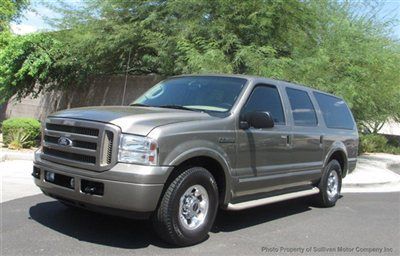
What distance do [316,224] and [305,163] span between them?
0.92 m

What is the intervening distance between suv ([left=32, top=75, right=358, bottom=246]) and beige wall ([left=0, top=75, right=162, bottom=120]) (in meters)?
9.02

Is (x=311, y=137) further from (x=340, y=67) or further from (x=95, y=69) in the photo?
(x=95, y=69)

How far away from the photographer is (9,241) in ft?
18.2

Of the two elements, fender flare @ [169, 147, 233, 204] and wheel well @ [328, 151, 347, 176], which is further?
wheel well @ [328, 151, 347, 176]

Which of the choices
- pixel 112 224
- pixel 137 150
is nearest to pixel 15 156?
pixel 112 224

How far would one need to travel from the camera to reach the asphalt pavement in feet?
18.2

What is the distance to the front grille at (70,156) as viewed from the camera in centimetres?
553

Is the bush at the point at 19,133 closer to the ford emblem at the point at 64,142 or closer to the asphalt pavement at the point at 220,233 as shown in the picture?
the asphalt pavement at the point at 220,233

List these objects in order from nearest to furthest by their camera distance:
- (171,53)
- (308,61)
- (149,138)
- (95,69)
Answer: (149,138)
(308,61)
(171,53)
(95,69)

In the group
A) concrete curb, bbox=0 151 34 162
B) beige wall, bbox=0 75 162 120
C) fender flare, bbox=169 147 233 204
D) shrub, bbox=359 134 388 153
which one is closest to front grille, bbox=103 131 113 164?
fender flare, bbox=169 147 233 204

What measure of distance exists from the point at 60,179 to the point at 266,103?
2901 millimetres

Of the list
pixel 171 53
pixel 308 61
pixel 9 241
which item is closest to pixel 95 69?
pixel 171 53

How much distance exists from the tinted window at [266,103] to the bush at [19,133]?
837 cm

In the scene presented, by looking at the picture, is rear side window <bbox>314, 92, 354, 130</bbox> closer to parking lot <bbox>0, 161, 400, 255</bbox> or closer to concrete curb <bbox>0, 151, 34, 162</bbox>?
parking lot <bbox>0, 161, 400, 255</bbox>
